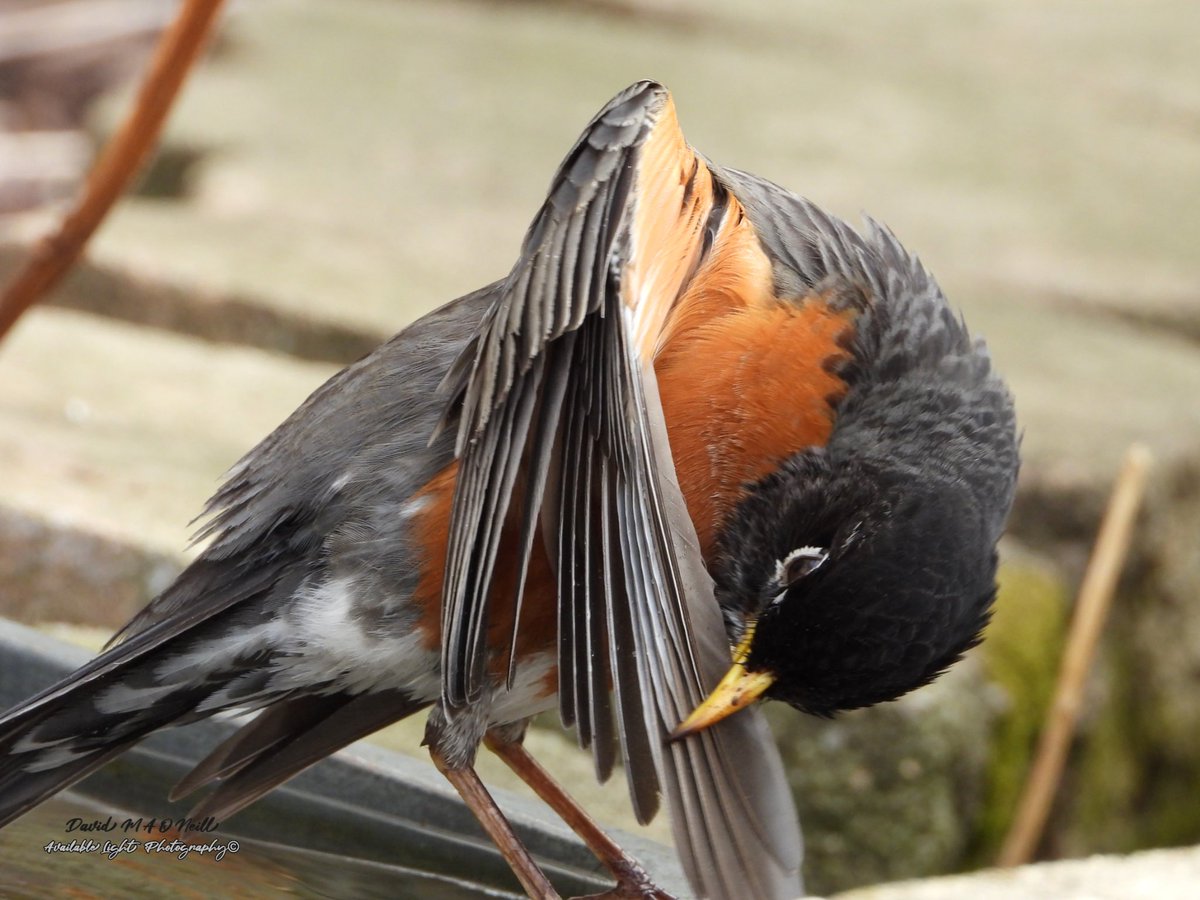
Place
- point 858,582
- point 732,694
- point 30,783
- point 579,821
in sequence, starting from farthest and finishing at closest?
point 579,821
point 30,783
point 858,582
point 732,694

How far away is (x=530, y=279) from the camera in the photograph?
2432 millimetres

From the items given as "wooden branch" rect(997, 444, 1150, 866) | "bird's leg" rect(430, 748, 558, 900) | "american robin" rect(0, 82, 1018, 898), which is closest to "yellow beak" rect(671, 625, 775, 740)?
"american robin" rect(0, 82, 1018, 898)

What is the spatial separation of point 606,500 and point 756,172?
16.9 feet

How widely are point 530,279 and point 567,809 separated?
1129 millimetres

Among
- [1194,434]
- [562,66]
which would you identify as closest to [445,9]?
[562,66]

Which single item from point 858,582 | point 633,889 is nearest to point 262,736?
→ point 633,889

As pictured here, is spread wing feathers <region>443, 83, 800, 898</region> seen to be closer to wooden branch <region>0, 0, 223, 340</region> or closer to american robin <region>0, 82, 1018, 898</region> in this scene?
american robin <region>0, 82, 1018, 898</region>

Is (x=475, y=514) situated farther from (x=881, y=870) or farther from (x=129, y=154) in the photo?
(x=881, y=870)

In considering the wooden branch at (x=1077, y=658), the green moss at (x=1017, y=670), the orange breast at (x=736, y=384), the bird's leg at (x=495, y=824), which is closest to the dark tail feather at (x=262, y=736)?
the bird's leg at (x=495, y=824)

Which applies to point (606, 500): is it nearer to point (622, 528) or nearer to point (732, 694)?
point (622, 528)

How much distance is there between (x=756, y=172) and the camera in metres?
7.40

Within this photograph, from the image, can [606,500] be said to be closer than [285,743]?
Yes

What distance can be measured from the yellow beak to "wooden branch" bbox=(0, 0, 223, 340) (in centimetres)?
116

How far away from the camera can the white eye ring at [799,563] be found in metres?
2.63
